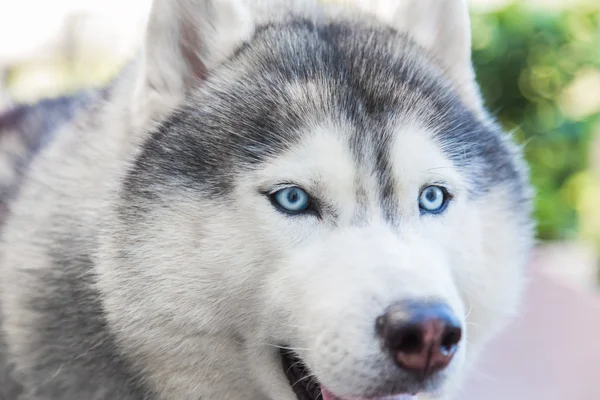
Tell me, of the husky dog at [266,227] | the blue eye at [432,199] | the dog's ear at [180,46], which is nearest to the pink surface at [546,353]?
the husky dog at [266,227]

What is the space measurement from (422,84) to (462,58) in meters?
0.36

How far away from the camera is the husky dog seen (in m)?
1.58

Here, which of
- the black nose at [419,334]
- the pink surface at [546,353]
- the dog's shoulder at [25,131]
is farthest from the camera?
the pink surface at [546,353]

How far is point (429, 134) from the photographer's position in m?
1.83

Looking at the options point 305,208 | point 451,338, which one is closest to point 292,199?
point 305,208

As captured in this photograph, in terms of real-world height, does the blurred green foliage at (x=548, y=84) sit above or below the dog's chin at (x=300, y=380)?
above

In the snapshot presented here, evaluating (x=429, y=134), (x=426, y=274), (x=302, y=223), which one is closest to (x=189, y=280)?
(x=302, y=223)

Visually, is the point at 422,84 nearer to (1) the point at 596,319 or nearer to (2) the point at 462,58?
(2) the point at 462,58

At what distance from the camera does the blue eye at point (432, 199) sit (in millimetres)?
1824

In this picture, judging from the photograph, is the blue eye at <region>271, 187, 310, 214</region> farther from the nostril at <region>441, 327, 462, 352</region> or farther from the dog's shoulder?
the dog's shoulder

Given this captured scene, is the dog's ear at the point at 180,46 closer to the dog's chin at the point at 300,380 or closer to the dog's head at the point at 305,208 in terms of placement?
the dog's head at the point at 305,208

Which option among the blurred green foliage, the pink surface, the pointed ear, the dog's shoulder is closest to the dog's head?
the pointed ear

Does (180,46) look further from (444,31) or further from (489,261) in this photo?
(489,261)

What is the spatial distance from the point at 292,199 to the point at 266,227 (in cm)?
10
